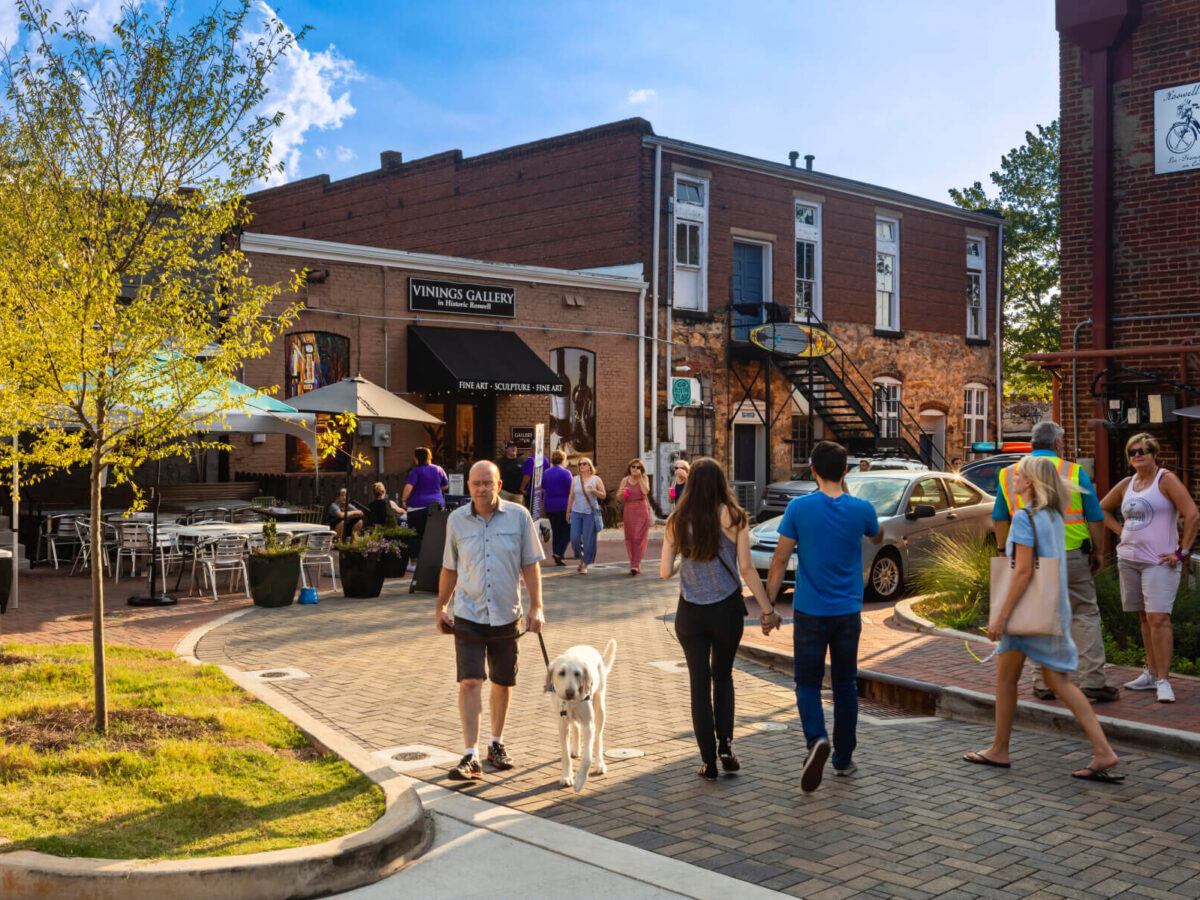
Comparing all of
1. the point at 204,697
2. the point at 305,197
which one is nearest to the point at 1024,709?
the point at 204,697

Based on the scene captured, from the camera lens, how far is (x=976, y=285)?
116 ft

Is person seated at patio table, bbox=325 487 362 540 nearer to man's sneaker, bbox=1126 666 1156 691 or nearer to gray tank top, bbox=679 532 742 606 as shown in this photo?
gray tank top, bbox=679 532 742 606

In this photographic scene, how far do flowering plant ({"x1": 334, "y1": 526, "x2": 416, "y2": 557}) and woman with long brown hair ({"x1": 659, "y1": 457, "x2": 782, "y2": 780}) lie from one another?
7.63 m

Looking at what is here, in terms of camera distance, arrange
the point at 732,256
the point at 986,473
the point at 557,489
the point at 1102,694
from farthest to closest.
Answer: the point at 732,256 < the point at 986,473 < the point at 557,489 < the point at 1102,694

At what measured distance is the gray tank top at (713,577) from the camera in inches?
246

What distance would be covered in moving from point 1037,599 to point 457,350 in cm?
1685

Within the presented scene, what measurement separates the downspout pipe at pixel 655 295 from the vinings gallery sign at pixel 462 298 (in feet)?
12.2

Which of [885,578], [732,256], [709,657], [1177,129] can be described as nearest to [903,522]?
[885,578]

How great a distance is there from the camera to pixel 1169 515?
761cm

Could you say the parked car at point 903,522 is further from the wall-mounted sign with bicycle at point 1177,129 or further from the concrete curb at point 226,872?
the concrete curb at point 226,872

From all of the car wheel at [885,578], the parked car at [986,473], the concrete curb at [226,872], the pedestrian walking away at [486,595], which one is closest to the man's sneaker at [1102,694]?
the pedestrian walking away at [486,595]

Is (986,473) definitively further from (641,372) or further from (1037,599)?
(1037,599)

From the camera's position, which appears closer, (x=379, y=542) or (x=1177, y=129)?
(x=1177, y=129)

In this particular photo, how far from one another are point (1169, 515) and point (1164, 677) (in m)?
1.11
